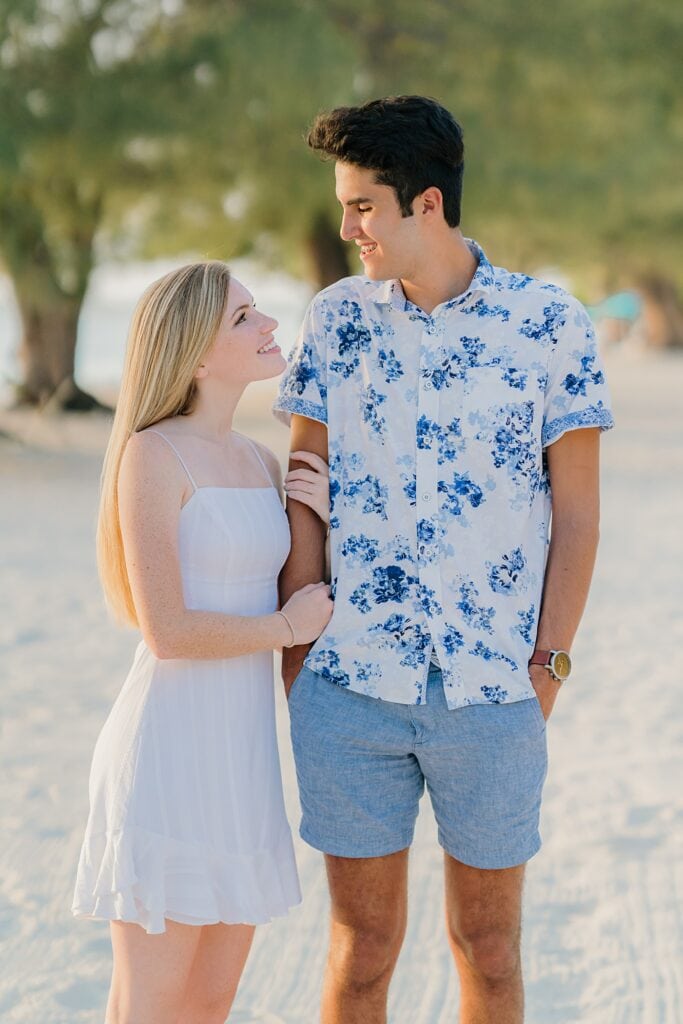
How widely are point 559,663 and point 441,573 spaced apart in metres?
0.28

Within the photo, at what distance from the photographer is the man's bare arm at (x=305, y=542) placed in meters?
2.55

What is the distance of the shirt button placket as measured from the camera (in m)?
2.38

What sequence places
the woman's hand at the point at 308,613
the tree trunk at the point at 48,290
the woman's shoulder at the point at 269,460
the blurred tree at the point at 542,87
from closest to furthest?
the woman's hand at the point at 308,613 < the woman's shoulder at the point at 269,460 < the tree trunk at the point at 48,290 < the blurred tree at the point at 542,87

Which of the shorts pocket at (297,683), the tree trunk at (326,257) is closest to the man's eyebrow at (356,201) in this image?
the shorts pocket at (297,683)

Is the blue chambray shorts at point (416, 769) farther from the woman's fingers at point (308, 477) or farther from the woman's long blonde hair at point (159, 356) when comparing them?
the woman's long blonde hair at point (159, 356)

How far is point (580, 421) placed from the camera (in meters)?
2.40

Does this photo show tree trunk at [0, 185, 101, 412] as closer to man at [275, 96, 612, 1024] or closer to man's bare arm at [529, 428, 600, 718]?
man at [275, 96, 612, 1024]

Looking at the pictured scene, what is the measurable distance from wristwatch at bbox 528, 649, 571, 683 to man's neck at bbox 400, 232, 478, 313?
0.68 meters

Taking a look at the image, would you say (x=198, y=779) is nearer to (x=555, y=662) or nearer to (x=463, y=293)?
(x=555, y=662)

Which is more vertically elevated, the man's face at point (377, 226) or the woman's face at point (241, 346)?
the man's face at point (377, 226)

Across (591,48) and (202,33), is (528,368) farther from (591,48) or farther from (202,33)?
(591,48)

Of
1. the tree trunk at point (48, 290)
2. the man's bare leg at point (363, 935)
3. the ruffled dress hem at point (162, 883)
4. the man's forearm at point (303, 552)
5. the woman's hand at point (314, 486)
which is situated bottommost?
the man's bare leg at point (363, 935)

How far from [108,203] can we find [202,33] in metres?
4.89

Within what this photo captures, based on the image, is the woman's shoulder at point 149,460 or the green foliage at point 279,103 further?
the green foliage at point 279,103
